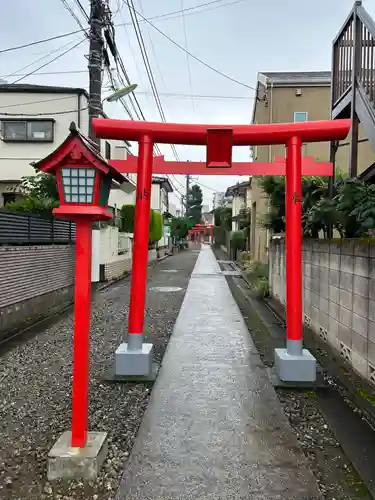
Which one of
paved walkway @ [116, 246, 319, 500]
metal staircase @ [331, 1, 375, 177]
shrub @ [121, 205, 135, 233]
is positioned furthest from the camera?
shrub @ [121, 205, 135, 233]

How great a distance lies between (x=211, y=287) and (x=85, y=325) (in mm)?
11048

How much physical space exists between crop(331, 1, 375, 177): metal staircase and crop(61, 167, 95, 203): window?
4.28 meters

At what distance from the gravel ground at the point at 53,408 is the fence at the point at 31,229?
180 centimetres

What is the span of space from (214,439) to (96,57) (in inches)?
378

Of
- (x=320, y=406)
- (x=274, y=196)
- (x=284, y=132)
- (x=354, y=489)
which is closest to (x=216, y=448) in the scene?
(x=354, y=489)

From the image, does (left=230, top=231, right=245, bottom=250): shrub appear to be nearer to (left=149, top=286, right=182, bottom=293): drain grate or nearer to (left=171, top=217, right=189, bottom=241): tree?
(left=149, top=286, right=182, bottom=293): drain grate

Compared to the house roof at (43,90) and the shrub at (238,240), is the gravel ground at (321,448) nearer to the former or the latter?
the house roof at (43,90)

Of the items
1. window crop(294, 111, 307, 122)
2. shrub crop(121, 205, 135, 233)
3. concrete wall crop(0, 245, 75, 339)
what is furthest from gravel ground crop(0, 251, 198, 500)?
shrub crop(121, 205, 135, 233)

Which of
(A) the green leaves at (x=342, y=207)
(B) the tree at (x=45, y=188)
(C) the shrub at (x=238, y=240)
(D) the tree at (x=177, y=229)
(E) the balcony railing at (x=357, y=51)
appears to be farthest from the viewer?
(D) the tree at (x=177, y=229)

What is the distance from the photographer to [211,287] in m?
14.1

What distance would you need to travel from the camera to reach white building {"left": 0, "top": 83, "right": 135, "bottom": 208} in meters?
17.5

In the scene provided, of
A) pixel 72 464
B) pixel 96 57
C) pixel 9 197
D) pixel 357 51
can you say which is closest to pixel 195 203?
pixel 9 197

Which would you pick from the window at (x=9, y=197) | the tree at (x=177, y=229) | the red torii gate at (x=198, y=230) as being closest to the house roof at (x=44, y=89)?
the window at (x=9, y=197)

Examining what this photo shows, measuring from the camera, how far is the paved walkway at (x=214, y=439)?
2.80 m
